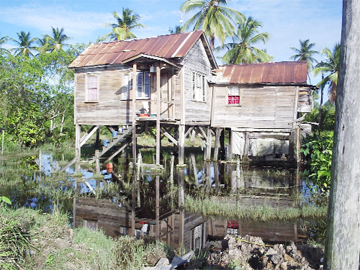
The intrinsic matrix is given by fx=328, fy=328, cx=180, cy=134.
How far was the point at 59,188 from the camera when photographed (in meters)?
12.4

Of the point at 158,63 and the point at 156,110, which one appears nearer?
the point at 158,63

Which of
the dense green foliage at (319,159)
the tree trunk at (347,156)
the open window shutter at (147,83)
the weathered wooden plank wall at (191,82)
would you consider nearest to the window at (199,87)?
the weathered wooden plank wall at (191,82)

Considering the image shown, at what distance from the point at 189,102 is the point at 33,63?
15816 millimetres

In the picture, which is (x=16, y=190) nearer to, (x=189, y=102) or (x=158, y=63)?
(x=158, y=63)

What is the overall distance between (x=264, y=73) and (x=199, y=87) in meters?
4.33

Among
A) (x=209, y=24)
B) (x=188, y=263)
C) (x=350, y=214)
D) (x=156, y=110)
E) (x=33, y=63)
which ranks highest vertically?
(x=209, y=24)

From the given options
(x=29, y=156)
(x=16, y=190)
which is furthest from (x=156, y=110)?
(x=29, y=156)

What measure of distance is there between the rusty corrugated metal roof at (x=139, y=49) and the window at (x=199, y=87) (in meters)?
2.02

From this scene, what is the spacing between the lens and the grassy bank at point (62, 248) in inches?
202

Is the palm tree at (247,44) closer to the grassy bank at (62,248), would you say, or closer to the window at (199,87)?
the window at (199,87)

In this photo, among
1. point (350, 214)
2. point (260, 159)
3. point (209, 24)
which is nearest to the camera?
point (350, 214)

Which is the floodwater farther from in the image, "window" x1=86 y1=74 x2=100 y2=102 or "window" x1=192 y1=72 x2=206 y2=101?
"window" x1=192 y1=72 x2=206 y2=101

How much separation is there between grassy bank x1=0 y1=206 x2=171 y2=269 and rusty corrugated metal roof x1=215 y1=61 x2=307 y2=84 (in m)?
14.6

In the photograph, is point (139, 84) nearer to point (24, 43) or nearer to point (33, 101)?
point (33, 101)
